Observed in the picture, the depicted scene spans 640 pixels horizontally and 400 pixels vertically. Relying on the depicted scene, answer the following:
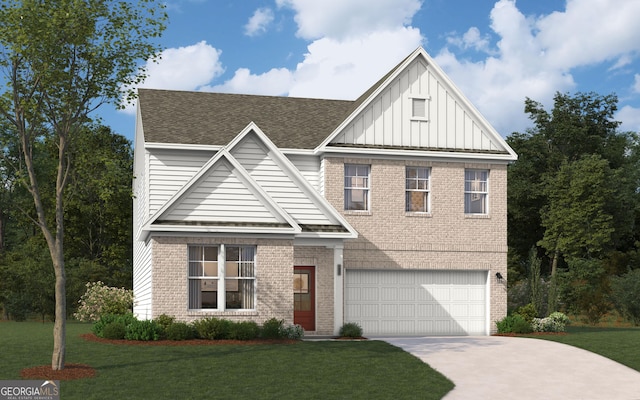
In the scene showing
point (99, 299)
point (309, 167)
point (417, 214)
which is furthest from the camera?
point (99, 299)

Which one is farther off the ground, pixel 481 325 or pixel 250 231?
pixel 250 231

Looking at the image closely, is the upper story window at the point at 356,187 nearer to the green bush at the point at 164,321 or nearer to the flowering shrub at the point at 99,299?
the green bush at the point at 164,321

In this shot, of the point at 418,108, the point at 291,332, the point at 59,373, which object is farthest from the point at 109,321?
the point at 418,108

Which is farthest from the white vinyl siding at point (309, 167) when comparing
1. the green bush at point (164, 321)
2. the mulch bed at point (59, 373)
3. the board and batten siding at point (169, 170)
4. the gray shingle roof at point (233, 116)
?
the mulch bed at point (59, 373)

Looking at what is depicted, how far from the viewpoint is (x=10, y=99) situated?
61.4 ft

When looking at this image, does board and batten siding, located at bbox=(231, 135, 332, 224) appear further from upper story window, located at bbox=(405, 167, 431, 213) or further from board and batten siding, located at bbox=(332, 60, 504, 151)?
upper story window, located at bbox=(405, 167, 431, 213)

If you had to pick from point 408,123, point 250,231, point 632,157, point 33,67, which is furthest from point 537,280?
point 632,157

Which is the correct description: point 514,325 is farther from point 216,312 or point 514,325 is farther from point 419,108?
point 216,312

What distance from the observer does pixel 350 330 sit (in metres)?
26.5

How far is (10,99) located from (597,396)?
14962 millimetres

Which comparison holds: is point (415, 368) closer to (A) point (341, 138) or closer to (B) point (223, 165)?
(B) point (223, 165)

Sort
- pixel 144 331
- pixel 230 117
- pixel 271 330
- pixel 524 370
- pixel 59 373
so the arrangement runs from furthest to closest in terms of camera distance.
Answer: pixel 230 117 → pixel 271 330 → pixel 144 331 → pixel 524 370 → pixel 59 373

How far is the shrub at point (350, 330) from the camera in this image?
87.0 ft

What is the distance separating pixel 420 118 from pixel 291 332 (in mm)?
10181
